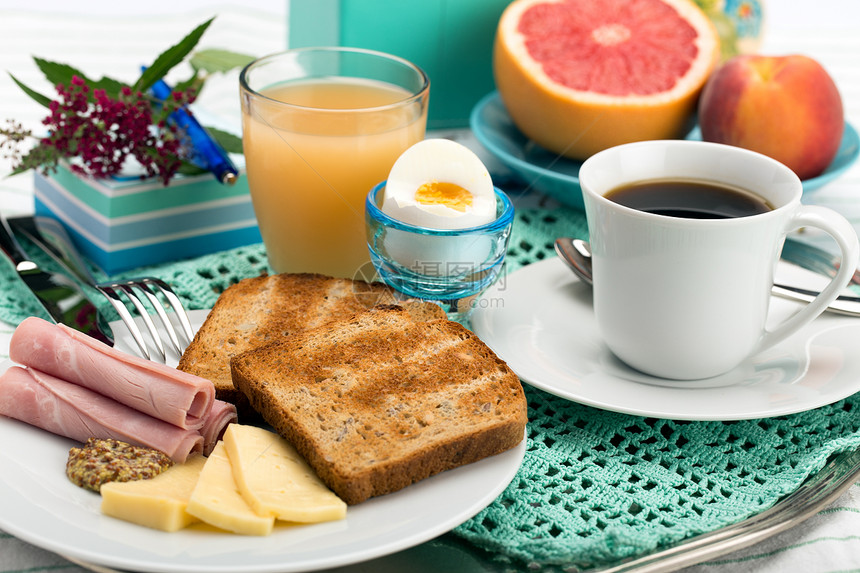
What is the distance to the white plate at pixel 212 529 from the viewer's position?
897 mm

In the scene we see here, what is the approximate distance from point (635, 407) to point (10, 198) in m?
1.59

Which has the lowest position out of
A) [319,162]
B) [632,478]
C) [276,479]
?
[632,478]

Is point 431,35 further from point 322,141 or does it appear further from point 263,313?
Answer: point 263,313

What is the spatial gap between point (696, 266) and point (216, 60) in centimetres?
138

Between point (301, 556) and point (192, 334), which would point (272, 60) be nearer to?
point (192, 334)

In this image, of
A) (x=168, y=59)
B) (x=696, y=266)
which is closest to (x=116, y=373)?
(x=696, y=266)

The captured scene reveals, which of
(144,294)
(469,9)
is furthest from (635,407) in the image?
(469,9)

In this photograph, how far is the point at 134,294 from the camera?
1449 millimetres

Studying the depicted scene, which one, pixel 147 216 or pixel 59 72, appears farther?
pixel 59 72

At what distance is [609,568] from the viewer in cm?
102

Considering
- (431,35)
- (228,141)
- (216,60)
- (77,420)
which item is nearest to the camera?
(77,420)

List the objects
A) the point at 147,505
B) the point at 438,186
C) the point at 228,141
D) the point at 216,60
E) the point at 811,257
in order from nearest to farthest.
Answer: the point at 147,505
the point at 438,186
the point at 811,257
the point at 228,141
the point at 216,60

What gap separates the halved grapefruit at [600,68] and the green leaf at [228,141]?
70 centimetres

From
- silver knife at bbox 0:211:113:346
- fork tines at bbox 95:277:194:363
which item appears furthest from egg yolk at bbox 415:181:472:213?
silver knife at bbox 0:211:113:346
